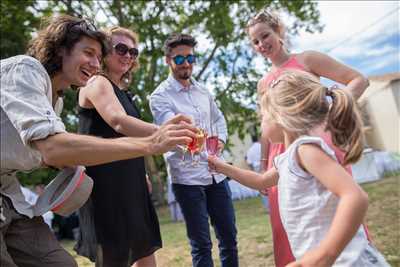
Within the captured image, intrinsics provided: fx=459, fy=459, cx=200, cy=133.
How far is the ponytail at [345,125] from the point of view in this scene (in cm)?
185

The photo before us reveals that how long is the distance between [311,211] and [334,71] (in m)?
1.38

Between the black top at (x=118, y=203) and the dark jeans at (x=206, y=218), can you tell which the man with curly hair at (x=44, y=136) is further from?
the dark jeans at (x=206, y=218)

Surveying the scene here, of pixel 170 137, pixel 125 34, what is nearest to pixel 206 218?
pixel 125 34

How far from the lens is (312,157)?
1736mm

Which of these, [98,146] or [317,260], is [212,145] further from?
[317,260]

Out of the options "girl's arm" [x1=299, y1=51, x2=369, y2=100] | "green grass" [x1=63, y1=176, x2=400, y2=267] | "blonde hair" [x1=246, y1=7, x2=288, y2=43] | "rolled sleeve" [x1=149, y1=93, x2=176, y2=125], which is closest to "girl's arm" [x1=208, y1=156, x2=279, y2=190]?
"girl's arm" [x1=299, y1=51, x2=369, y2=100]

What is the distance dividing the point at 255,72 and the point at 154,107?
1319 cm

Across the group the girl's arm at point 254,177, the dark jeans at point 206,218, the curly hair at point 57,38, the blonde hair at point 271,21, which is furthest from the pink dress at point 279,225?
the curly hair at point 57,38

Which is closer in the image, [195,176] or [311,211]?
[311,211]

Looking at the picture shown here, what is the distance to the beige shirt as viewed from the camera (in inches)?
70.7

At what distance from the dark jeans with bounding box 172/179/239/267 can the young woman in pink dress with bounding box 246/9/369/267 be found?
1.42 feet

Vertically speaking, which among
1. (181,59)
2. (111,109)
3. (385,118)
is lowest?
(385,118)

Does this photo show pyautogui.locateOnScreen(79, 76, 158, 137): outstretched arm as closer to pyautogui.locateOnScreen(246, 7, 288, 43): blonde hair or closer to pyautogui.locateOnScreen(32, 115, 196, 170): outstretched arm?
pyautogui.locateOnScreen(32, 115, 196, 170): outstretched arm

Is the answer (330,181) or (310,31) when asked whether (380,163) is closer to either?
(310,31)
